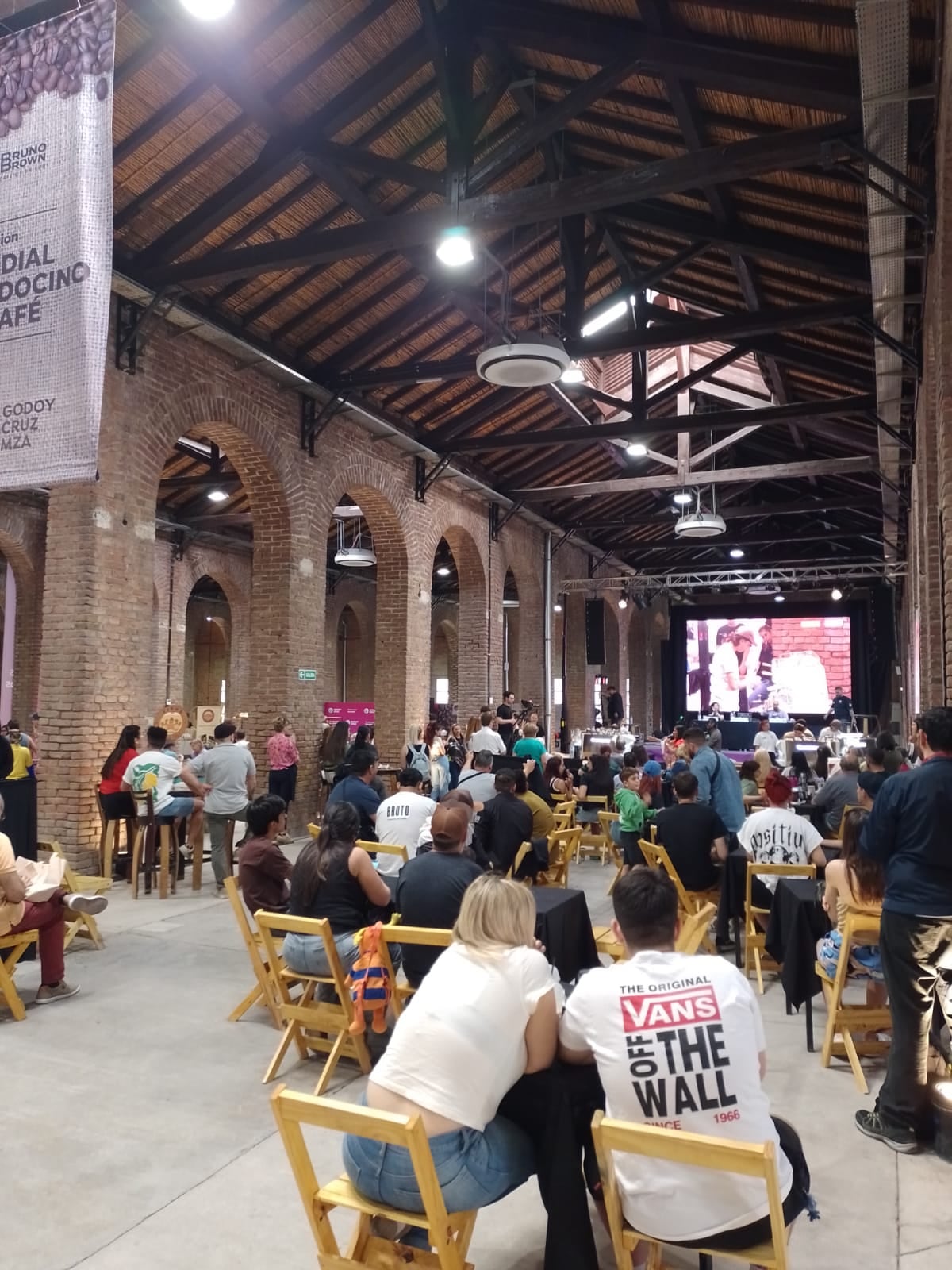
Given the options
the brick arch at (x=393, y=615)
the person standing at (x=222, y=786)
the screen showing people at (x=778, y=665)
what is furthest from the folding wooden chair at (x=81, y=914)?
the screen showing people at (x=778, y=665)

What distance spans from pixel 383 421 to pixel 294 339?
1851 millimetres

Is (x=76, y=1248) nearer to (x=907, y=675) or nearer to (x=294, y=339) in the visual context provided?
(x=294, y=339)

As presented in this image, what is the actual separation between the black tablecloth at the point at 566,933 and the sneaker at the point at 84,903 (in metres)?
2.52

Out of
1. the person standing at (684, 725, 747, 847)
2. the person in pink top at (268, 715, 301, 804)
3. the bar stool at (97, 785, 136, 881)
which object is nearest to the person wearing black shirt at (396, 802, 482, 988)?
the person standing at (684, 725, 747, 847)

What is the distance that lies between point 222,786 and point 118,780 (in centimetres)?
82

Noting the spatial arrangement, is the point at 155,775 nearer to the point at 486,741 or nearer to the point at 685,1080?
the point at 486,741

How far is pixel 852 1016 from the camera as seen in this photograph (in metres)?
3.85

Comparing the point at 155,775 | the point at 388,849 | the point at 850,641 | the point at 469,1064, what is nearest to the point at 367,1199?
the point at 469,1064

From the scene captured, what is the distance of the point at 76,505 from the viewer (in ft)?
24.9

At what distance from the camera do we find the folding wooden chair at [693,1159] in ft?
5.48

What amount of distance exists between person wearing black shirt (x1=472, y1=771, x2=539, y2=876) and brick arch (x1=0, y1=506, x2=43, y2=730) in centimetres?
1070

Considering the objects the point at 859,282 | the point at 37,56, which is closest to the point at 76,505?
the point at 37,56

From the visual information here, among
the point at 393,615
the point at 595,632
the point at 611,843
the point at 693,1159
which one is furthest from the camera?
the point at 595,632

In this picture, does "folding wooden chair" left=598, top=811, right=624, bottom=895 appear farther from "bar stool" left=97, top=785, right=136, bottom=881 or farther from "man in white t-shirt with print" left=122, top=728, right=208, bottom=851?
"bar stool" left=97, top=785, right=136, bottom=881
